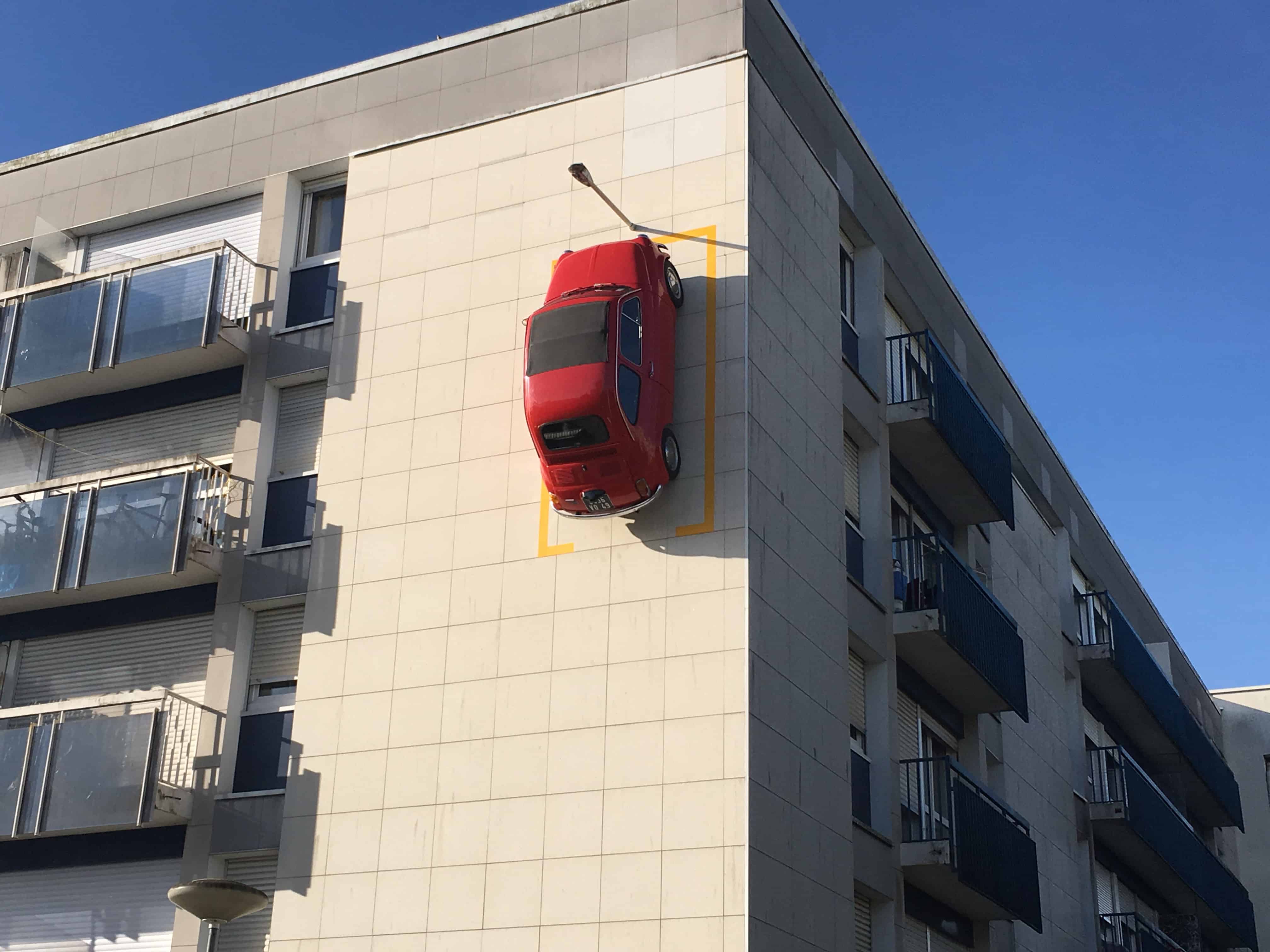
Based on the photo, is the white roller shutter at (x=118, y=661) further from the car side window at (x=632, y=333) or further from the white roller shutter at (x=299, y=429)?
the car side window at (x=632, y=333)

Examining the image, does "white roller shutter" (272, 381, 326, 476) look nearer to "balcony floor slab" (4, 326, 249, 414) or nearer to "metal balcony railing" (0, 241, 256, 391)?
"balcony floor slab" (4, 326, 249, 414)

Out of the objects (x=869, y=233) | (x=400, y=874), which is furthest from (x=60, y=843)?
(x=869, y=233)

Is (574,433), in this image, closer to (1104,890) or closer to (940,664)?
(940,664)

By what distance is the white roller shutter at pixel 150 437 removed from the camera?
1973 centimetres

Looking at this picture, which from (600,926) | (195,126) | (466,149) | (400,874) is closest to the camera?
(600,926)

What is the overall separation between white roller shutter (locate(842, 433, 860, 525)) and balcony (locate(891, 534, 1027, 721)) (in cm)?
79

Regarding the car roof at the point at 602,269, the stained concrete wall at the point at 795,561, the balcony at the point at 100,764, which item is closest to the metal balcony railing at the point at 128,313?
the balcony at the point at 100,764

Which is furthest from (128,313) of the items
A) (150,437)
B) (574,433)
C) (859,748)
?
(859,748)

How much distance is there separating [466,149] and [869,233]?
584cm

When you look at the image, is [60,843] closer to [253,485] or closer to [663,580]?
[253,485]

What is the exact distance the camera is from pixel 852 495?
20156 millimetres

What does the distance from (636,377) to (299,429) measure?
5423mm

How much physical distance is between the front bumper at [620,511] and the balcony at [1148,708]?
15.4 meters

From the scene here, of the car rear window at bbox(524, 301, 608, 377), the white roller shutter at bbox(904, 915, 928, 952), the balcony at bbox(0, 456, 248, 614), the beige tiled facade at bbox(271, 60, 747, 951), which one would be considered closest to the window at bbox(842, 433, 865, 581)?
the beige tiled facade at bbox(271, 60, 747, 951)
